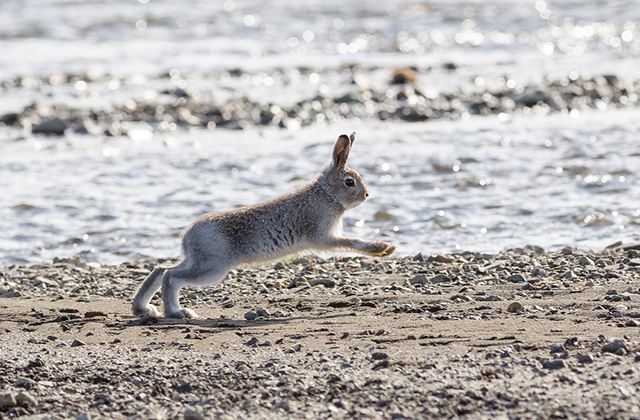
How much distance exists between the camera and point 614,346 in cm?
585

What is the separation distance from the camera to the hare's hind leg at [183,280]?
777cm

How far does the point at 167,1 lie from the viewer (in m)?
43.5

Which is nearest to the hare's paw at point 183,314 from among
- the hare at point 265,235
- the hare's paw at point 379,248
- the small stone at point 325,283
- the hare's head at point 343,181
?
the hare at point 265,235

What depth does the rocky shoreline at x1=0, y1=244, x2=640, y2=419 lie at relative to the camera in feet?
17.6

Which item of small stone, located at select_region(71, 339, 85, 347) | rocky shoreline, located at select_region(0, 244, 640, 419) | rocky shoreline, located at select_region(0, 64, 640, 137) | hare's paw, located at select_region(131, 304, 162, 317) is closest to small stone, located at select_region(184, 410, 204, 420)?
rocky shoreline, located at select_region(0, 244, 640, 419)

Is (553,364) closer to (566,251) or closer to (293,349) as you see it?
(293,349)

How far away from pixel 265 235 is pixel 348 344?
1.94 meters

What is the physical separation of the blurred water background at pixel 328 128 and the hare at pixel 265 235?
222 centimetres

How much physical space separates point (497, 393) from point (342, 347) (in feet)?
4.68

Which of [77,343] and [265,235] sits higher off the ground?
[265,235]

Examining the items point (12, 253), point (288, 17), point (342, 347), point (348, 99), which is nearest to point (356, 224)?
point (12, 253)

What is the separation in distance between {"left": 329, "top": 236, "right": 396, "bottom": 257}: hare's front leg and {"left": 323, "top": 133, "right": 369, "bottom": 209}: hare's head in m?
0.43

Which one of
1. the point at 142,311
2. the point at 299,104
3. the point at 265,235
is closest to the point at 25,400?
the point at 142,311

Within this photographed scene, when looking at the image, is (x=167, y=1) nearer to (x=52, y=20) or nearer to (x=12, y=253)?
(x=52, y=20)
